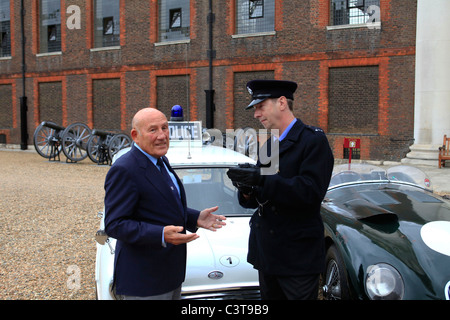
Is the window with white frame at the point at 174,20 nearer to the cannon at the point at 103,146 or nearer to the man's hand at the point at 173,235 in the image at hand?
the cannon at the point at 103,146

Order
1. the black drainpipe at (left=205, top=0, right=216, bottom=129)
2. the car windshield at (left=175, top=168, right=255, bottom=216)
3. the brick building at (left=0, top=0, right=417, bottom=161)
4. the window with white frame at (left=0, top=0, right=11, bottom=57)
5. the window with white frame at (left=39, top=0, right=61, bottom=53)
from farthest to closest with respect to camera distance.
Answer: the window with white frame at (left=0, top=0, right=11, bottom=57), the window with white frame at (left=39, top=0, right=61, bottom=53), the black drainpipe at (left=205, top=0, right=216, bottom=129), the brick building at (left=0, top=0, right=417, bottom=161), the car windshield at (left=175, top=168, right=255, bottom=216)

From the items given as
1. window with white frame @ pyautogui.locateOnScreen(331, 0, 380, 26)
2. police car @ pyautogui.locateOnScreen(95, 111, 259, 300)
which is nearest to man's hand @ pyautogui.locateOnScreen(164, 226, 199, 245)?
police car @ pyautogui.locateOnScreen(95, 111, 259, 300)

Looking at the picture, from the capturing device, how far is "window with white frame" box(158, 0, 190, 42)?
69.2 feet

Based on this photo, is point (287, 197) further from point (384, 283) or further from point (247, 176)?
point (384, 283)

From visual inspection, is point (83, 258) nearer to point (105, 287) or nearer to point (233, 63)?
point (105, 287)

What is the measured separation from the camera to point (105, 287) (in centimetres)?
279

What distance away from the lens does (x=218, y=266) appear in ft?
9.77

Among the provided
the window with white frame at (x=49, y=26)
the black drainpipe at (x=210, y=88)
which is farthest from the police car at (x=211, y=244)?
the window with white frame at (x=49, y=26)

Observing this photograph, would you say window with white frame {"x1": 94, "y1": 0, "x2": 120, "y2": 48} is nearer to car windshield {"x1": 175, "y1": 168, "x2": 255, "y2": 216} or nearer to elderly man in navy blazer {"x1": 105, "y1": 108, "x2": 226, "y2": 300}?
car windshield {"x1": 175, "y1": 168, "x2": 255, "y2": 216}

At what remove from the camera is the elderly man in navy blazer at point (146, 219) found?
209 cm

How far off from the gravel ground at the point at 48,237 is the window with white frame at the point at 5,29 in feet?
59.7

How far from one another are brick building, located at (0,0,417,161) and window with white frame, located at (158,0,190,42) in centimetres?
5

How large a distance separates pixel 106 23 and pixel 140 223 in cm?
2343

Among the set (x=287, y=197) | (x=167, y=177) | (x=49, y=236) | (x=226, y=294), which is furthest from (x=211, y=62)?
(x=287, y=197)
